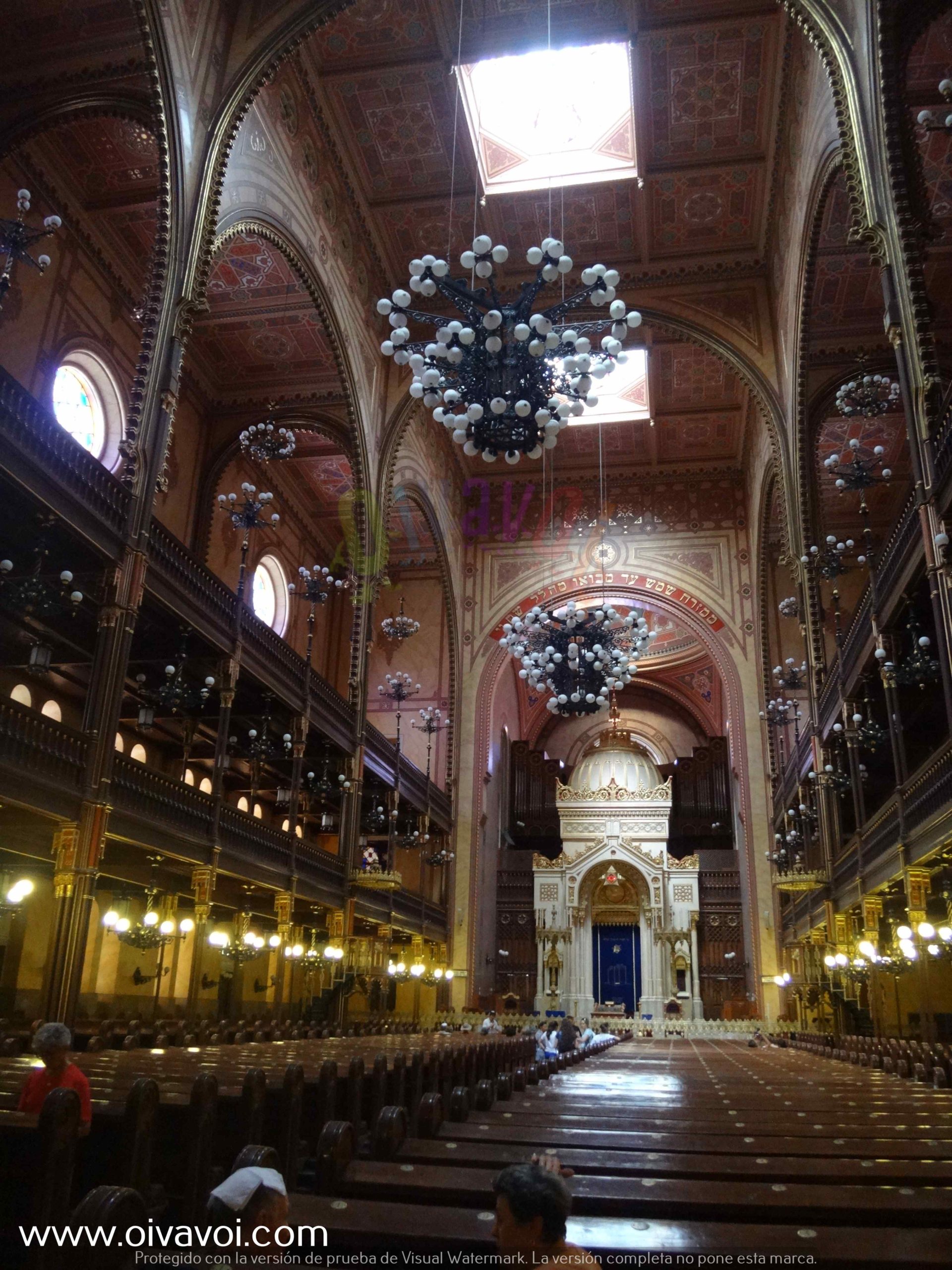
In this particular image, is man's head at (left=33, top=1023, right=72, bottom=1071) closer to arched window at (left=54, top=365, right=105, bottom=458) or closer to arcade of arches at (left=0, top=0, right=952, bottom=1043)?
arcade of arches at (left=0, top=0, right=952, bottom=1043)

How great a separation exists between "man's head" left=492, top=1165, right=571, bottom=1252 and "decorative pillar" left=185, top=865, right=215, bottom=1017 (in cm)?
1157

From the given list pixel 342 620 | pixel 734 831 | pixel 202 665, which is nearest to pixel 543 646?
pixel 202 665

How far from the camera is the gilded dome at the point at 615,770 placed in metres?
33.3

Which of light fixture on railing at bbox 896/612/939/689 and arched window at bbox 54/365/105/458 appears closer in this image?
light fixture on railing at bbox 896/612/939/689

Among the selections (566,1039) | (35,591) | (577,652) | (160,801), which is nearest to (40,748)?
(35,591)

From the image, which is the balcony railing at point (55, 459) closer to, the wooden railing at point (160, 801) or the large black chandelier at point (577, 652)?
the wooden railing at point (160, 801)

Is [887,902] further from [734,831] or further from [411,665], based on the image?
[411,665]

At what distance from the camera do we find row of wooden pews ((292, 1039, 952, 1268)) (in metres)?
2.46

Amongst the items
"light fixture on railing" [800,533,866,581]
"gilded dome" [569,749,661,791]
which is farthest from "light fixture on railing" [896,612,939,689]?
"gilded dome" [569,749,661,791]

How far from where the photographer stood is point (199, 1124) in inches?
137

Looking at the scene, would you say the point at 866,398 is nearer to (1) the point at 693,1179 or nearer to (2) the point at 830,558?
(2) the point at 830,558

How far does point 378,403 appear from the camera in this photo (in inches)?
820

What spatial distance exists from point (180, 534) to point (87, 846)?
10.3 meters

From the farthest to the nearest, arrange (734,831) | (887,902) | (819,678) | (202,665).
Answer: (734,831) < (819,678) < (887,902) < (202,665)
